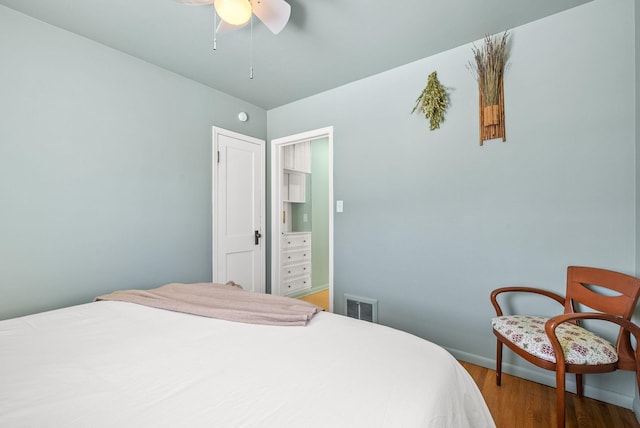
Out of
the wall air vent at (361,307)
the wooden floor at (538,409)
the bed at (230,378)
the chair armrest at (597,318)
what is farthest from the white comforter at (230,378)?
the wall air vent at (361,307)

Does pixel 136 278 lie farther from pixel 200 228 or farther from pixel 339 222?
pixel 339 222

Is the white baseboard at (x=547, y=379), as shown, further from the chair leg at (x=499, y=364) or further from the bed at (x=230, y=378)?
the bed at (x=230, y=378)

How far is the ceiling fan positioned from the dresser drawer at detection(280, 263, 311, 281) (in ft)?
8.86

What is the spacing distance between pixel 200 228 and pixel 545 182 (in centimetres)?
296

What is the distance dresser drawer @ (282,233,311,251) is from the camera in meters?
3.77

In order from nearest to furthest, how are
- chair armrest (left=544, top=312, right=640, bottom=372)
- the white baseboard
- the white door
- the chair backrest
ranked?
chair armrest (left=544, top=312, right=640, bottom=372) < the chair backrest < the white baseboard < the white door

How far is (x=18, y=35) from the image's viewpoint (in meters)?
1.81

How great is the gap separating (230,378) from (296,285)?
314cm

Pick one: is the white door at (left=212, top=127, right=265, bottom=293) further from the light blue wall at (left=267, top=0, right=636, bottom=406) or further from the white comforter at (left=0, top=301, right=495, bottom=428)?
the white comforter at (left=0, top=301, right=495, bottom=428)

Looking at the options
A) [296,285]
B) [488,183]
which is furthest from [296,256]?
[488,183]

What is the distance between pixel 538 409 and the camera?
5.47 feet

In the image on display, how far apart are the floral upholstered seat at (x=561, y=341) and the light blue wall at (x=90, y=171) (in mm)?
2650

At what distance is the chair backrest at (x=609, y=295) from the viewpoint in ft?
4.75

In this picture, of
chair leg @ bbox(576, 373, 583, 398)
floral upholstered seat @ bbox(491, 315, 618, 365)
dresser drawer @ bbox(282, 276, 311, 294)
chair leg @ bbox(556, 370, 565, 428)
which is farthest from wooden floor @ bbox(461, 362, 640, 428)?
dresser drawer @ bbox(282, 276, 311, 294)
